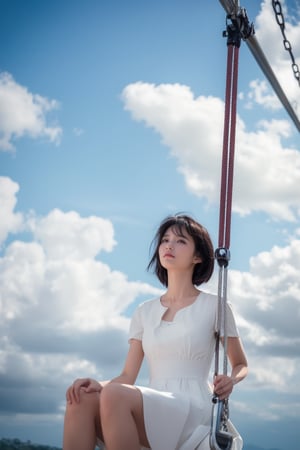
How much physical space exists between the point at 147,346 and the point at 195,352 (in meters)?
0.29

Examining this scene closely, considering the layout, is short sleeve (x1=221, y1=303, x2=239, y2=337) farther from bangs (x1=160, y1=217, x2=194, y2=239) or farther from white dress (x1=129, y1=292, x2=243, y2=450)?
bangs (x1=160, y1=217, x2=194, y2=239)

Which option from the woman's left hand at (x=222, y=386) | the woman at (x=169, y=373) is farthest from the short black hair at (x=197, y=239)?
the woman's left hand at (x=222, y=386)

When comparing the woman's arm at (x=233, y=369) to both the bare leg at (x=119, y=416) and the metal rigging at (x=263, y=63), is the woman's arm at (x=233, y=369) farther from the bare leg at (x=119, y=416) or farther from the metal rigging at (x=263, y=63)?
the metal rigging at (x=263, y=63)

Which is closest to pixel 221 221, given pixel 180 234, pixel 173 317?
pixel 180 234

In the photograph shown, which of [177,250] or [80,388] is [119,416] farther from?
[177,250]

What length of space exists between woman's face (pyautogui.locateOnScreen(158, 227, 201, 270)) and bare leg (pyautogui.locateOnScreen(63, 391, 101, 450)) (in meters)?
0.94

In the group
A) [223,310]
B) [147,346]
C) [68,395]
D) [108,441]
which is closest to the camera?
[108,441]

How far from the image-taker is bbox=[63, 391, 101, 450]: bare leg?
325cm

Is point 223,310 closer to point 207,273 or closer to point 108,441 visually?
point 207,273

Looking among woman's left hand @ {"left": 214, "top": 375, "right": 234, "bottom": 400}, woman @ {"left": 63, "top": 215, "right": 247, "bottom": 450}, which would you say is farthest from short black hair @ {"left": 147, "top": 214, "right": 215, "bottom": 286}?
woman's left hand @ {"left": 214, "top": 375, "right": 234, "bottom": 400}

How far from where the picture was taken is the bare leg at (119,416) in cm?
311

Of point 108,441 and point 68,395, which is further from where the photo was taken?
point 68,395

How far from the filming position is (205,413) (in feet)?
11.5

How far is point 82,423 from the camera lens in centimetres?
327
